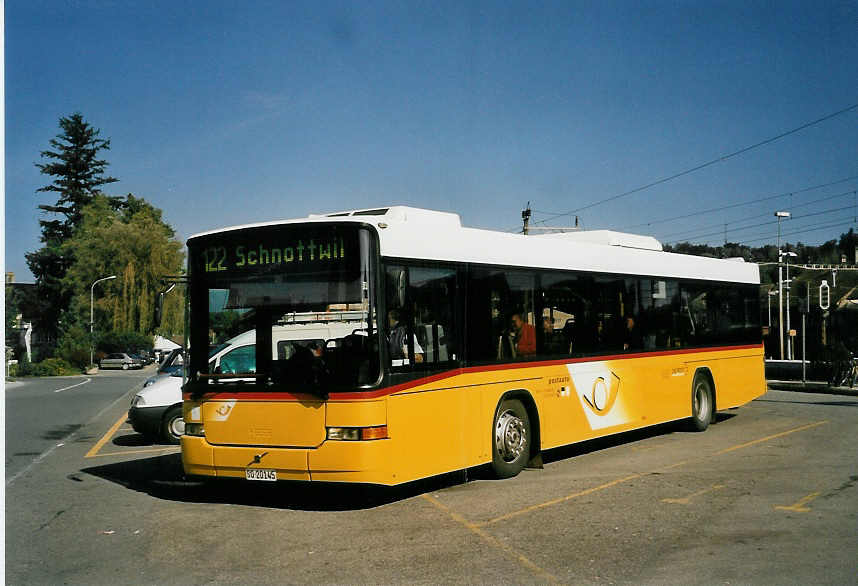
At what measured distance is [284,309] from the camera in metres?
9.57

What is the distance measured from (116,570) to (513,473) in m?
5.33

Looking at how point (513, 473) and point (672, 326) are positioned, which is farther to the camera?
point (672, 326)

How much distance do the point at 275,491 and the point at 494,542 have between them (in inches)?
151

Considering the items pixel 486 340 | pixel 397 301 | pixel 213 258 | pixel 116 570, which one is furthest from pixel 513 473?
pixel 116 570

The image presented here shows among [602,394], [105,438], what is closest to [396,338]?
[602,394]

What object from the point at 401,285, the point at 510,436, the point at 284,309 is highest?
the point at 401,285

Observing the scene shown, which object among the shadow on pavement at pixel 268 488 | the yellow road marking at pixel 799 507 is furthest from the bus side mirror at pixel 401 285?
the yellow road marking at pixel 799 507

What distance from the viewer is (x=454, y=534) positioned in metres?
7.81

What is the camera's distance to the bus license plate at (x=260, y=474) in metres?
9.16

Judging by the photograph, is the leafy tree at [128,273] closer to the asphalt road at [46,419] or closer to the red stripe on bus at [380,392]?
the asphalt road at [46,419]

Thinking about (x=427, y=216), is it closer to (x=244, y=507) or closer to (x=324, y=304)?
(x=324, y=304)

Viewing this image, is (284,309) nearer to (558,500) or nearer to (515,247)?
(515,247)

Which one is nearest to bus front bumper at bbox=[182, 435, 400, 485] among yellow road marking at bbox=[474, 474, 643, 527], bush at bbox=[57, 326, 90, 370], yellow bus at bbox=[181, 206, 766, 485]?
yellow bus at bbox=[181, 206, 766, 485]

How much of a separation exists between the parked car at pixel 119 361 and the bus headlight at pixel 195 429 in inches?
2438
